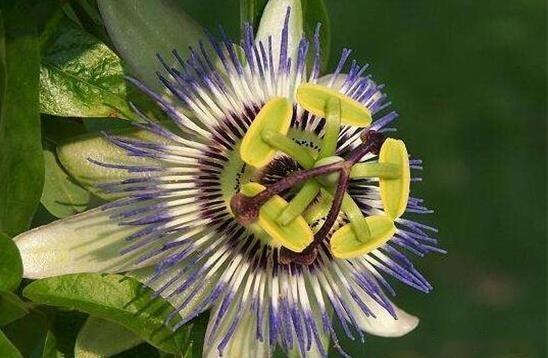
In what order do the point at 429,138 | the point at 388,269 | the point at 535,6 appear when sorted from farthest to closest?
the point at 535,6, the point at 429,138, the point at 388,269

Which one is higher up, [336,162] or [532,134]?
[532,134]

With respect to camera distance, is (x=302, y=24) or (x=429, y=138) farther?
(x=429, y=138)

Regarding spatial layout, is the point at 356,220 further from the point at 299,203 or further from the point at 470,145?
the point at 470,145

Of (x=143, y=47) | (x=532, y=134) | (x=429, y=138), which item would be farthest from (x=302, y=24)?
(x=532, y=134)

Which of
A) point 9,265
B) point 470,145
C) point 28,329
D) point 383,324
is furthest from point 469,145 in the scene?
point 9,265

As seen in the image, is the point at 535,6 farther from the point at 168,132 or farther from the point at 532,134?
the point at 168,132

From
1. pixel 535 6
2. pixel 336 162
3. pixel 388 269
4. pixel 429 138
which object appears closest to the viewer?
pixel 336 162

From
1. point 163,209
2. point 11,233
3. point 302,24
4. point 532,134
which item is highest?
point 532,134

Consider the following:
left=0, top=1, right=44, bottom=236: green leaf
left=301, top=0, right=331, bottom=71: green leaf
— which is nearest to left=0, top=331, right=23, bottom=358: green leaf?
left=0, top=1, right=44, bottom=236: green leaf

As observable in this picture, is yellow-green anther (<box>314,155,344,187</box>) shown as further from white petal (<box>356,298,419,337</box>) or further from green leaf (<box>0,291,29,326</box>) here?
green leaf (<box>0,291,29,326</box>)
